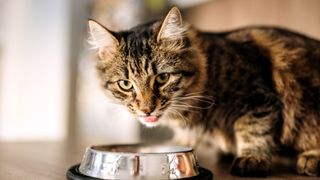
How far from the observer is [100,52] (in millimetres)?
1180

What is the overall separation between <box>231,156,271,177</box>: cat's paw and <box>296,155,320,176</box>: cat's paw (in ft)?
0.26

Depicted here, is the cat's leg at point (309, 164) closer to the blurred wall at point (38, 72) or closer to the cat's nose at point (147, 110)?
the cat's nose at point (147, 110)

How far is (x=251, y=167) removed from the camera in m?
0.97

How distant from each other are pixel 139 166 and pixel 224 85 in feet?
1.50

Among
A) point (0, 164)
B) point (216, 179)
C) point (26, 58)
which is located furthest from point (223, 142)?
point (26, 58)

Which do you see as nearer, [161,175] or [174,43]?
[161,175]

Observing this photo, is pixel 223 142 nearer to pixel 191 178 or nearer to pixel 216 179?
pixel 216 179

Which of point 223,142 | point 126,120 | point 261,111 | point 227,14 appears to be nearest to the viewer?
point 261,111

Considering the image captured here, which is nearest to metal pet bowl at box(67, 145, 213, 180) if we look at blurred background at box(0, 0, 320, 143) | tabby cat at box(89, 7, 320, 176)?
tabby cat at box(89, 7, 320, 176)

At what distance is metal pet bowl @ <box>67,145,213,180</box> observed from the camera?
2.49 ft

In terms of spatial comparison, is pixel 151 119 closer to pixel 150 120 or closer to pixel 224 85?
pixel 150 120

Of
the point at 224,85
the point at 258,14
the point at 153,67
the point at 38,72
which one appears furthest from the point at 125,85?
the point at 38,72

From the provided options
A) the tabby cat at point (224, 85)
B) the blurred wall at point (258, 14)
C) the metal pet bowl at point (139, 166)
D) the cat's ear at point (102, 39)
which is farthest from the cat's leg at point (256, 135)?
the blurred wall at point (258, 14)

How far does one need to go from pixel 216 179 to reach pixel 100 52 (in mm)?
515
